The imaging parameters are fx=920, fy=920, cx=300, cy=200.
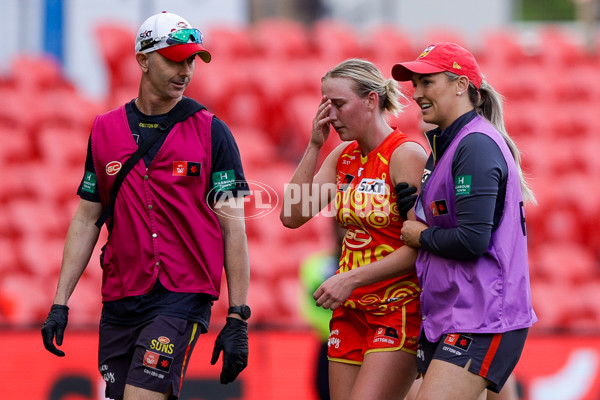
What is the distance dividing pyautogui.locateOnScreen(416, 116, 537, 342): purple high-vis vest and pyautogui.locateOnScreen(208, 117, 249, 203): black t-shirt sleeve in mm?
939

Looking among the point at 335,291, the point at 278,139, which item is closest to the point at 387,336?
the point at 335,291

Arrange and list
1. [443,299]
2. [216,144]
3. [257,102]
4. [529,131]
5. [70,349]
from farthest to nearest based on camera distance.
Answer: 1. [529,131]
2. [257,102]
3. [70,349]
4. [216,144]
5. [443,299]

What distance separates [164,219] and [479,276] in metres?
1.46

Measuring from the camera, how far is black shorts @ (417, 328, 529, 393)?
12.5 ft

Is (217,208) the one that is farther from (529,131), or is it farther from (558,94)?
(558,94)

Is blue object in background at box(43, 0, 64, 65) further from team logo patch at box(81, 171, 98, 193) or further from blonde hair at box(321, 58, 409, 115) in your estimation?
blonde hair at box(321, 58, 409, 115)

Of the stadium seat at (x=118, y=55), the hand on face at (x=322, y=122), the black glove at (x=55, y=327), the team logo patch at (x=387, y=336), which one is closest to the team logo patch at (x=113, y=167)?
the black glove at (x=55, y=327)

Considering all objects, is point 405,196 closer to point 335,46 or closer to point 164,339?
point 164,339

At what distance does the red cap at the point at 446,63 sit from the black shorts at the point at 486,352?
1107mm

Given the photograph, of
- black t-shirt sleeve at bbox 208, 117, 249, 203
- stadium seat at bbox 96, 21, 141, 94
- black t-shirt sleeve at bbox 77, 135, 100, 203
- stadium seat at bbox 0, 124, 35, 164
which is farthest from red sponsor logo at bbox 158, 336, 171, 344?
stadium seat at bbox 96, 21, 141, 94

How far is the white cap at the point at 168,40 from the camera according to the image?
4277 millimetres

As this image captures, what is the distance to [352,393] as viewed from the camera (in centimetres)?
418

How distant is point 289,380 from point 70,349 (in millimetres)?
1718

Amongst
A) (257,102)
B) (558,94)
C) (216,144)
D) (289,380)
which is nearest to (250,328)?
(289,380)
